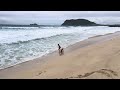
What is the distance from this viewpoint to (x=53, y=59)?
830 cm
